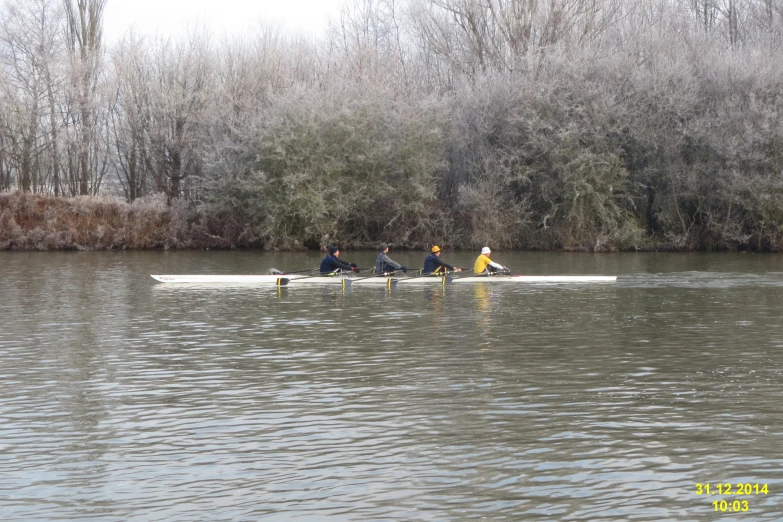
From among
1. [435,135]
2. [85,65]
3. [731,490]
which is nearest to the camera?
[731,490]

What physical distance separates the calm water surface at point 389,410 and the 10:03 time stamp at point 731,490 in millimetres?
60

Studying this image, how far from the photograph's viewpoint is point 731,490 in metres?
8.03

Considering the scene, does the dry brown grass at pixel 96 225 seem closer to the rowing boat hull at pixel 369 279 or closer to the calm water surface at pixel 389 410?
the rowing boat hull at pixel 369 279

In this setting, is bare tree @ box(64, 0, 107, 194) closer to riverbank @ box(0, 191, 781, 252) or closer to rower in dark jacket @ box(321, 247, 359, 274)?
riverbank @ box(0, 191, 781, 252)

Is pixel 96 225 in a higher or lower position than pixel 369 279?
higher

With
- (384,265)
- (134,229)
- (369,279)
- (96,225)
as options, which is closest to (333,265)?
(369,279)

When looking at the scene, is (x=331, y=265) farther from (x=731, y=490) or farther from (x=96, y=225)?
(x=96, y=225)

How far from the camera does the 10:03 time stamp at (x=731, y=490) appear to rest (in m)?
7.72

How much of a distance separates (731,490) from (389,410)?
13.5ft

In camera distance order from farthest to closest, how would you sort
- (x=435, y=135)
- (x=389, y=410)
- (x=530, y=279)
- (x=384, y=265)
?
(x=435, y=135), (x=384, y=265), (x=530, y=279), (x=389, y=410)

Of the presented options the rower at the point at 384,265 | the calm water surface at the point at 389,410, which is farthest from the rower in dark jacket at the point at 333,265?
the calm water surface at the point at 389,410

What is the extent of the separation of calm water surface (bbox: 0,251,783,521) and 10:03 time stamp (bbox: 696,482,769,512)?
60 millimetres

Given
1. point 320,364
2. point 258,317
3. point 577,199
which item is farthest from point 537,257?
point 320,364

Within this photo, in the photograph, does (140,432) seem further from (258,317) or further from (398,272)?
(398,272)
